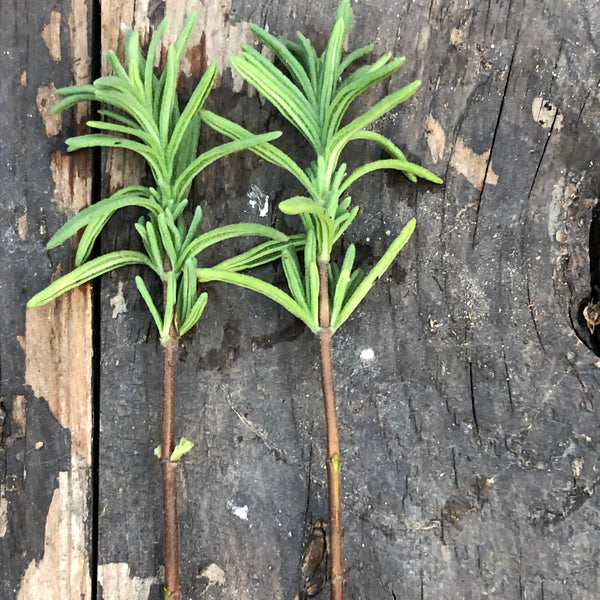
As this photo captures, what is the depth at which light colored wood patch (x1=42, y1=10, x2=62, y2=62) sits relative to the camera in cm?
119

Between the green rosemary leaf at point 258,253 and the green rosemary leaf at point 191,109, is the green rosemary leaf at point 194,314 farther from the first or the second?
the green rosemary leaf at point 191,109

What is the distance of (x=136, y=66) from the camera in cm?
100

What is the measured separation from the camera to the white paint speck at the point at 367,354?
3.70ft

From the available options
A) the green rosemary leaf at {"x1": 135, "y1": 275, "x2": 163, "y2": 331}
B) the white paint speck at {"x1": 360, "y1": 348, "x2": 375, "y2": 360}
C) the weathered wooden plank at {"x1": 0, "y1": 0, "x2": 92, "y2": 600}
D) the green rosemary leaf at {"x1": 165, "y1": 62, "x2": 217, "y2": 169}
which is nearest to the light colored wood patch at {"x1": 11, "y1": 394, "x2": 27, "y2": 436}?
the weathered wooden plank at {"x1": 0, "y1": 0, "x2": 92, "y2": 600}

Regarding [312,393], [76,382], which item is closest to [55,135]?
[76,382]

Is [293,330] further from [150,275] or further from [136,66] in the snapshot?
[136,66]

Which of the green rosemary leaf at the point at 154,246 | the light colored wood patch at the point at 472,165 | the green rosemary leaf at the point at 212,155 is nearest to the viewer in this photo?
the green rosemary leaf at the point at 212,155

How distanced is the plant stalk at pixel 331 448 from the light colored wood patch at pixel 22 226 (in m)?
0.58

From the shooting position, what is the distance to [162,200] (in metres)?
1.07

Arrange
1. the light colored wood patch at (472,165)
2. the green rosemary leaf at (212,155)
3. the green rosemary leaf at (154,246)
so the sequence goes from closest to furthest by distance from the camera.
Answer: the green rosemary leaf at (212,155), the green rosemary leaf at (154,246), the light colored wood patch at (472,165)

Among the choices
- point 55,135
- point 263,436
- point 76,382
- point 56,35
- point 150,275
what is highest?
point 56,35

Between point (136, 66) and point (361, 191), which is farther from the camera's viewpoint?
point (361, 191)

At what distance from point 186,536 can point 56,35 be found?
0.99 m

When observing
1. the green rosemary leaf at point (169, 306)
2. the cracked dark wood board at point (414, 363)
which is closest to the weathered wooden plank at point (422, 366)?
the cracked dark wood board at point (414, 363)
